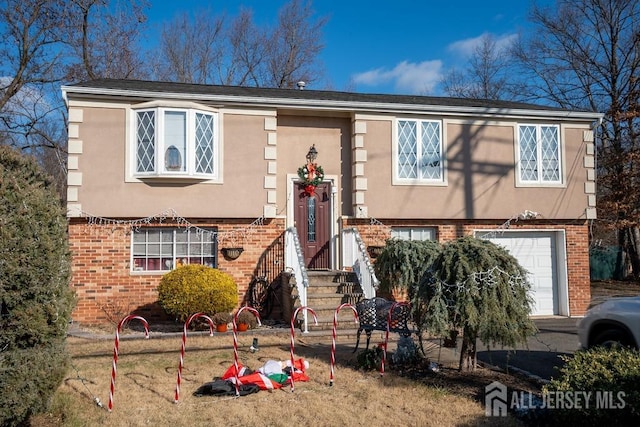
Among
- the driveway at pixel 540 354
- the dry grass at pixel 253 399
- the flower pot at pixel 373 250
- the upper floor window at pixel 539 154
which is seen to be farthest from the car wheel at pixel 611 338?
the upper floor window at pixel 539 154

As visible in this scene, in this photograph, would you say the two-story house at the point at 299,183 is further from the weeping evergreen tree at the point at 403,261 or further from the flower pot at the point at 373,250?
the weeping evergreen tree at the point at 403,261

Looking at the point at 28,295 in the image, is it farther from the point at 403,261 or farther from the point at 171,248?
the point at 171,248

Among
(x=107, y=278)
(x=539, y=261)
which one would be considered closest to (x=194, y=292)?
(x=107, y=278)

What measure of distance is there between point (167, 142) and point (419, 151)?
584 centimetres

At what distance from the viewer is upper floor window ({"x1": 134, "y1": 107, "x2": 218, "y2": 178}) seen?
1119cm

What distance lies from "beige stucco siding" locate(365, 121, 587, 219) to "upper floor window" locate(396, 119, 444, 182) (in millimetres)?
206

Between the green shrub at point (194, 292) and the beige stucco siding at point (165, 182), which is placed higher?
the beige stucco siding at point (165, 182)

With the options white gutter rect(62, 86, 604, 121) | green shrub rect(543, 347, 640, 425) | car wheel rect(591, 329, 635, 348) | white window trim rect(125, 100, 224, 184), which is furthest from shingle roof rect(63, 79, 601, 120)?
green shrub rect(543, 347, 640, 425)

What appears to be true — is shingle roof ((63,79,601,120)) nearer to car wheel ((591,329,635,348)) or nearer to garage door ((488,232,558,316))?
garage door ((488,232,558,316))

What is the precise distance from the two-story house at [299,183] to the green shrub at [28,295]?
557 cm

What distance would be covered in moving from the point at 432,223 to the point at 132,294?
276 inches

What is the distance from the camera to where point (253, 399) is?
6031 mm

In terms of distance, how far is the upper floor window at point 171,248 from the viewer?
37.6 ft

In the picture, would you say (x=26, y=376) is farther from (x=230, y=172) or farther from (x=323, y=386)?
(x=230, y=172)
